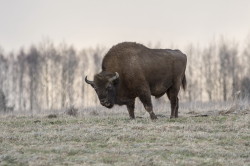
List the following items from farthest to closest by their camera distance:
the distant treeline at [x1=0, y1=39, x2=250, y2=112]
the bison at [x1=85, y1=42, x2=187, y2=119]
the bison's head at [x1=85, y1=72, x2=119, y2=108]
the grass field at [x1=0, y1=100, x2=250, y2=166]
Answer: the distant treeline at [x1=0, y1=39, x2=250, y2=112]
the bison at [x1=85, y1=42, x2=187, y2=119]
the bison's head at [x1=85, y1=72, x2=119, y2=108]
the grass field at [x1=0, y1=100, x2=250, y2=166]

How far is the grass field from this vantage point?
11.3 metres

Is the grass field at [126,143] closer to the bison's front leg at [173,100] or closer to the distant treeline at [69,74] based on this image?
the bison's front leg at [173,100]

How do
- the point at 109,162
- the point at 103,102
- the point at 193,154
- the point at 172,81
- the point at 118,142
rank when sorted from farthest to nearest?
the point at 172,81 → the point at 103,102 → the point at 118,142 → the point at 193,154 → the point at 109,162

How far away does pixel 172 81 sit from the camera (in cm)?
2014

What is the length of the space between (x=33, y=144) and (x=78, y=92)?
61.7 metres

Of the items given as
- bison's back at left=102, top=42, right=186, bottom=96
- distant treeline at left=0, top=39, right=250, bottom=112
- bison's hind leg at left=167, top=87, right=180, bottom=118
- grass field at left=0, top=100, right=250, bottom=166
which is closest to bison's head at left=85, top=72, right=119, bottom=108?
bison's back at left=102, top=42, right=186, bottom=96

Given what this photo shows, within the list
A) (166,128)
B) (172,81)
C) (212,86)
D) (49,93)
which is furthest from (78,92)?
(166,128)

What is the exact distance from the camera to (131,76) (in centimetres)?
1844

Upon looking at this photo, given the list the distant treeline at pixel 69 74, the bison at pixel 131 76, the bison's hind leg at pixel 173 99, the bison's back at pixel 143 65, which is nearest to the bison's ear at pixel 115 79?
the bison at pixel 131 76

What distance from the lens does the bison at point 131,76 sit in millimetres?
18000

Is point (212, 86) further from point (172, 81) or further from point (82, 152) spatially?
point (82, 152)

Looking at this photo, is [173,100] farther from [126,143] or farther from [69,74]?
[69,74]

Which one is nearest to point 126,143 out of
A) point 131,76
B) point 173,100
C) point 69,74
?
point 131,76

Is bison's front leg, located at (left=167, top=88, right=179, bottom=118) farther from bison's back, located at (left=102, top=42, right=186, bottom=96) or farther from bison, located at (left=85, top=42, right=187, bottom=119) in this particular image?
bison, located at (left=85, top=42, right=187, bottom=119)
